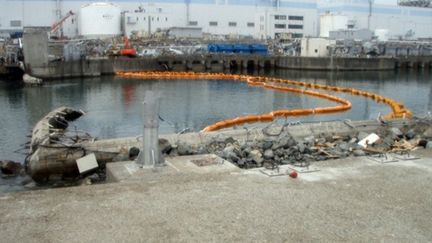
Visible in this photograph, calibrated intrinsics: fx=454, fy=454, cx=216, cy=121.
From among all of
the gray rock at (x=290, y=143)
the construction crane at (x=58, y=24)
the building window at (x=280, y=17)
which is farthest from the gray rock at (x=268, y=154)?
the building window at (x=280, y=17)

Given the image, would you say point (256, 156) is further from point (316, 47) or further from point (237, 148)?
point (316, 47)

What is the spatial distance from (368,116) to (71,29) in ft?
151

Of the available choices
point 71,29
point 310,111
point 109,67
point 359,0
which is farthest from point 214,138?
point 359,0

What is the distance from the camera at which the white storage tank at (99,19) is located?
54031mm

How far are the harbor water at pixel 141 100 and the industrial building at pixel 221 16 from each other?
935 inches

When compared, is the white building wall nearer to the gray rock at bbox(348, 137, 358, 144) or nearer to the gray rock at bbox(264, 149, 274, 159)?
the gray rock at bbox(348, 137, 358, 144)

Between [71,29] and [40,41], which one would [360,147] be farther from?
[71,29]

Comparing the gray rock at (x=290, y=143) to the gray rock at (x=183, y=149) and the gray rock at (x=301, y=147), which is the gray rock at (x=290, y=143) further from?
the gray rock at (x=183, y=149)

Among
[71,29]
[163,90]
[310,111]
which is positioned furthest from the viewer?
[71,29]

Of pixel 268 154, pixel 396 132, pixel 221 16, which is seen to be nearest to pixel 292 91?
pixel 396 132

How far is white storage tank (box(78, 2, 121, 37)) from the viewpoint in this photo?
54.0m

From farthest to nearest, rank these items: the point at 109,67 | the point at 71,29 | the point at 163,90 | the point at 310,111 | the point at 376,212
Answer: the point at 71,29, the point at 109,67, the point at 163,90, the point at 310,111, the point at 376,212

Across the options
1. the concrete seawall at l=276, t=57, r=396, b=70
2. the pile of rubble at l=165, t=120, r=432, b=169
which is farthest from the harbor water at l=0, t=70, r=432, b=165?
the concrete seawall at l=276, t=57, r=396, b=70

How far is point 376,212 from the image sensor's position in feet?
16.6
